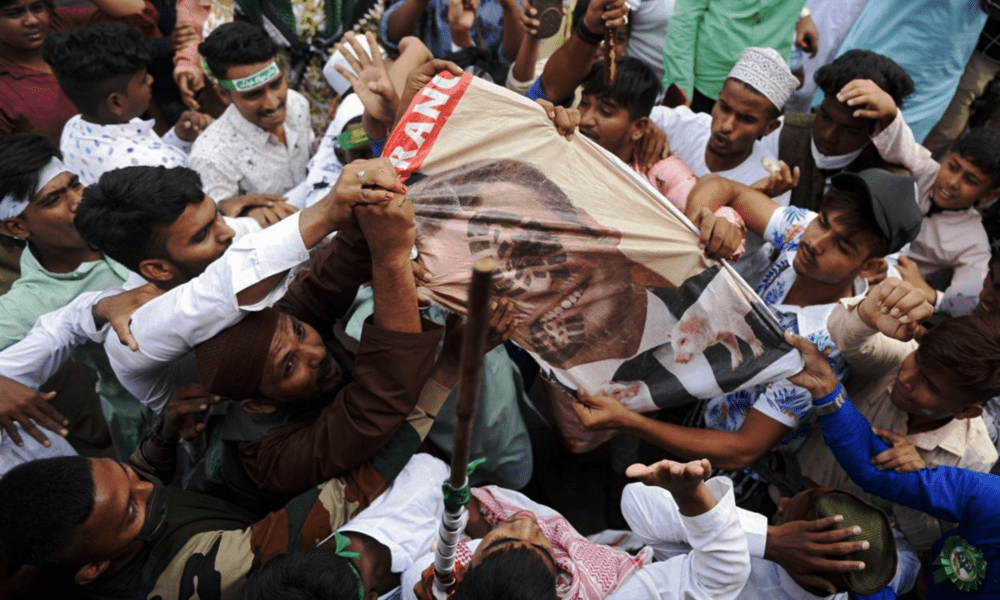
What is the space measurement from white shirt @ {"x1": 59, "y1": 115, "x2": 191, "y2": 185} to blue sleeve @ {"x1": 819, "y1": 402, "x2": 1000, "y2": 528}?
2.80 meters

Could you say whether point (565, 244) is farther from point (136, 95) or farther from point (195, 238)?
point (136, 95)

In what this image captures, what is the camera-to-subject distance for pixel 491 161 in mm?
2461

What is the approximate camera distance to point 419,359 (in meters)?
2.13

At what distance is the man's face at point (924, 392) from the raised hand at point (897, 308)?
15 cm

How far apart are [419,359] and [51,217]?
179 cm

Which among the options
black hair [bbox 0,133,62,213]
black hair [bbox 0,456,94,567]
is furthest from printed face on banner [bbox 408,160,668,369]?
black hair [bbox 0,133,62,213]

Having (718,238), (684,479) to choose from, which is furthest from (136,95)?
(684,479)

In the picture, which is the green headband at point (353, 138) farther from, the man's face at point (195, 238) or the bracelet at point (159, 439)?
the bracelet at point (159, 439)

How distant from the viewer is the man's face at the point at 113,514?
187 cm

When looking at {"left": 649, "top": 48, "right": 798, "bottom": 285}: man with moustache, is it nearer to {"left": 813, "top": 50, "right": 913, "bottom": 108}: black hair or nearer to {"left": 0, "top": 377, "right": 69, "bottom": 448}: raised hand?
{"left": 813, "top": 50, "right": 913, "bottom": 108}: black hair

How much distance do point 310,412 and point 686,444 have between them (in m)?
1.28

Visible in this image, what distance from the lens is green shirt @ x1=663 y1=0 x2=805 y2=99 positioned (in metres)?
4.31

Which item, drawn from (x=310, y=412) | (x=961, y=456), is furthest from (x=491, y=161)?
(x=961, y=456)

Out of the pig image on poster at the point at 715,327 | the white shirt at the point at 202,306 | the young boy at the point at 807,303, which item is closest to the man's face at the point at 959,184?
the young boy at the point at 807,303
